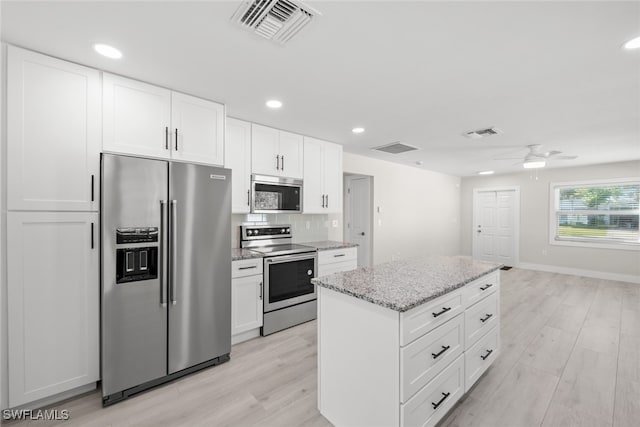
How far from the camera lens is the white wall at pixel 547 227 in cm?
552

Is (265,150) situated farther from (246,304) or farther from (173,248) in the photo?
(246,304)

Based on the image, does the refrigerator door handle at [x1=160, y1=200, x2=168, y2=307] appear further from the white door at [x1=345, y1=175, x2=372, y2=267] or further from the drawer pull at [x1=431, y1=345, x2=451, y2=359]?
the white door at [x1=345, y1=175, x2=372, y2=267]

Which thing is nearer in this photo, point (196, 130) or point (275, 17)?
point (275, 17)

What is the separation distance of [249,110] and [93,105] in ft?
4.26

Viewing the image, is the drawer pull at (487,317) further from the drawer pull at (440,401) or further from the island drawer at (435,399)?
the drawer pull at (440,401)

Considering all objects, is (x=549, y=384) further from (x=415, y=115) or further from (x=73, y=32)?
(x=73, y=32)

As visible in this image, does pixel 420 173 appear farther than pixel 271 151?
Yes

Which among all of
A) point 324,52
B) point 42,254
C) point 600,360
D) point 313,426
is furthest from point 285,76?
point 600,360

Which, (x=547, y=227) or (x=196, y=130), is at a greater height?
(x=196, y=130)

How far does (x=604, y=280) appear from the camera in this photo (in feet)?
18.4

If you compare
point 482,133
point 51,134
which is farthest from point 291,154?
point 482,133

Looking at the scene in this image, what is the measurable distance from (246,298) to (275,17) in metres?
2.47

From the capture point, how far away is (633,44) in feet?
5.65

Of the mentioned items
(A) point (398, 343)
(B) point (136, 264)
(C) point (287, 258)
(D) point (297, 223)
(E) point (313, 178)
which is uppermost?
(E) point (313, 178)
